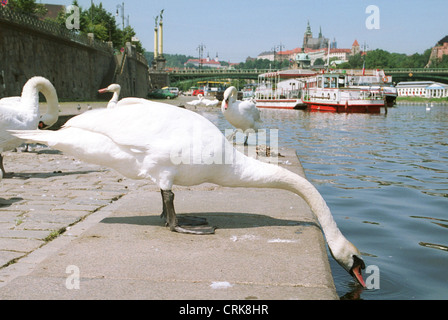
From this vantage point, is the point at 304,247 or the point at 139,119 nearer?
the point at 304,247

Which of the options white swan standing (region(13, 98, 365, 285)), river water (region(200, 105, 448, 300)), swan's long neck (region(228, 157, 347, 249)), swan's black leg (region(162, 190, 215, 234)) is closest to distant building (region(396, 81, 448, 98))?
river water (region(200, 105, 448, 300))

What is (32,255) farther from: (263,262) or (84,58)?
(84,58)

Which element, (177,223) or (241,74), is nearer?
(177,223)

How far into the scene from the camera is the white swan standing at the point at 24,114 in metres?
6.28

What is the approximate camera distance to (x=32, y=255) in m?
3.25

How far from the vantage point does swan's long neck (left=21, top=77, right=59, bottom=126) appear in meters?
6.81

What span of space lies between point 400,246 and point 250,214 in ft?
5.27

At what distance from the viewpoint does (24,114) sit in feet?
21.7

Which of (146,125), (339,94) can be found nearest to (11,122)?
(146,125)

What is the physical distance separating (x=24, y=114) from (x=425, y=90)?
141m

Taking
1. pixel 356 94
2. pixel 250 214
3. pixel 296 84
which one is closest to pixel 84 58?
pixel 356 94

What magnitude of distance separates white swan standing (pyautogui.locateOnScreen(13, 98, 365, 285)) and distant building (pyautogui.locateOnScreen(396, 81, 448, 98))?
13495cm

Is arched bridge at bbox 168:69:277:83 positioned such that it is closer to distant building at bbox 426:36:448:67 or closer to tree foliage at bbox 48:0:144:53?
tree foliage at bbox 48:0:144:53

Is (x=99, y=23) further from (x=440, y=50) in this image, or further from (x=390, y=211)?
(x=440, y=50)
